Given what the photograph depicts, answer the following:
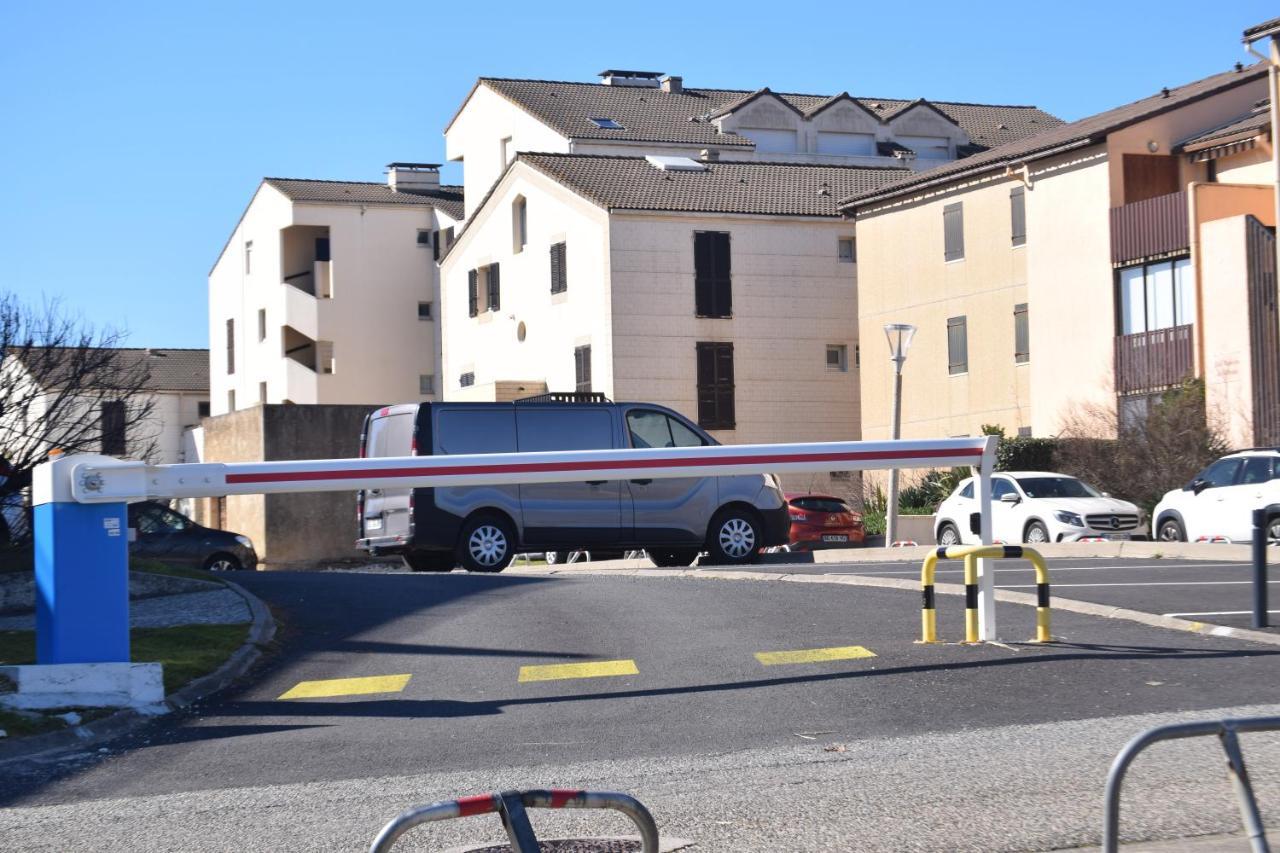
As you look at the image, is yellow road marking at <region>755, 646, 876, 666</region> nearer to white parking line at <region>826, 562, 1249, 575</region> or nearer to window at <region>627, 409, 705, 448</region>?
white parking line at <region>826, 562, 1249, 575</region>

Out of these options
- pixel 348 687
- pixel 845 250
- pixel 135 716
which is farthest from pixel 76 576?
pixel 845 250

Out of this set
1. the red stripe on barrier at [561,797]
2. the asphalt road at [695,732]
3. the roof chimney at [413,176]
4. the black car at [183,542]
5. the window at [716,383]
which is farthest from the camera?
the roof chimney at [413,176]

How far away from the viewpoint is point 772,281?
4812 cm

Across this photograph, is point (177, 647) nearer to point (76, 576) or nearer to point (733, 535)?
point (76, 576)

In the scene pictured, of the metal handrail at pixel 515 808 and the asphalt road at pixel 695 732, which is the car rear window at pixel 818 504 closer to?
the asphalt road at pixel 695 732

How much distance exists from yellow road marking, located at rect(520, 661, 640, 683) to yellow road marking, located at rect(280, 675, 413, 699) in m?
0.87

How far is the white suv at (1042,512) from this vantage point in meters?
27.2

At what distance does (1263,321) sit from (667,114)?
95.3 ft

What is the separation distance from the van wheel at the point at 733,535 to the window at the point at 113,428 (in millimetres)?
8672

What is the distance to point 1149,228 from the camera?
36062 mm

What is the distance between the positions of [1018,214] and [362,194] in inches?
1225

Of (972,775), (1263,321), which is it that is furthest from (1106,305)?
(972,775)

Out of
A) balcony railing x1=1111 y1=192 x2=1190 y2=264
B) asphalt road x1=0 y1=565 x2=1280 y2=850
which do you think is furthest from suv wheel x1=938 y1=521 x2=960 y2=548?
asphalt road x1=0 y1=565 x2=1280 y2=850

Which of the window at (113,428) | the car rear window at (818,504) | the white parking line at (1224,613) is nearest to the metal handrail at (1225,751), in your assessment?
the white parking line at (1224,613)
